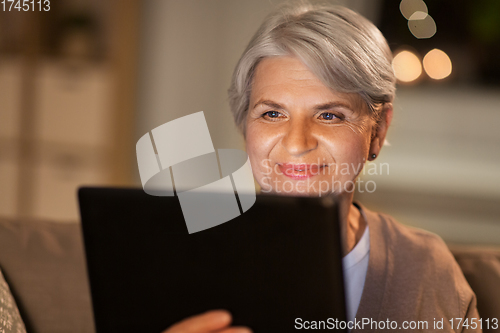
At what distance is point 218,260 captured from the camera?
0.57 meters

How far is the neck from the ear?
0.11 meters

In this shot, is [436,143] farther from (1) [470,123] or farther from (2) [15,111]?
(2) [15,111]

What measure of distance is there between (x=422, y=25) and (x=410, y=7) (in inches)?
7.8

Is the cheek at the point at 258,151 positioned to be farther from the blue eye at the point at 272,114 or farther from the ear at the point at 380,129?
the ear at the point at 380,129

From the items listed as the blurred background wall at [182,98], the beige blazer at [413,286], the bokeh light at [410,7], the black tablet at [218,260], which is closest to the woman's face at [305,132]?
the beige blazer at [413,286]

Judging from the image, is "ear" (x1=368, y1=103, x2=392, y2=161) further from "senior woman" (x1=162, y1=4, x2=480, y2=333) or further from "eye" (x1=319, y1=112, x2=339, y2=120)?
"eye" (x1=319, y1=112, x2=339, y2=120)

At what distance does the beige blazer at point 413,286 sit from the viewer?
0.85 m

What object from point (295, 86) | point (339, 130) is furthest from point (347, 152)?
point (295, 86)

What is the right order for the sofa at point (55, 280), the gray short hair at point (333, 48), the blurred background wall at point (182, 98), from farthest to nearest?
the blurred background wall at point (182, 98), the sofa at point (55, 280), the gray short hair at point (333, 48)

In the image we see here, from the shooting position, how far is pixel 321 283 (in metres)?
0.54

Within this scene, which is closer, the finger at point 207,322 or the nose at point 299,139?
the finger at point 207,322

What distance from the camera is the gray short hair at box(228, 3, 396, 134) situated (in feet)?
2.73

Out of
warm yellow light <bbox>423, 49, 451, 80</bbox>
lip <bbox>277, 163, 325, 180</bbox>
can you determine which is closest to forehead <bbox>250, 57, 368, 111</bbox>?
lip <bbox>277, 163, 325, 180</bbox>

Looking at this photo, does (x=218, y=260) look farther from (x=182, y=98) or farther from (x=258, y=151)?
(x=182, y=98)
